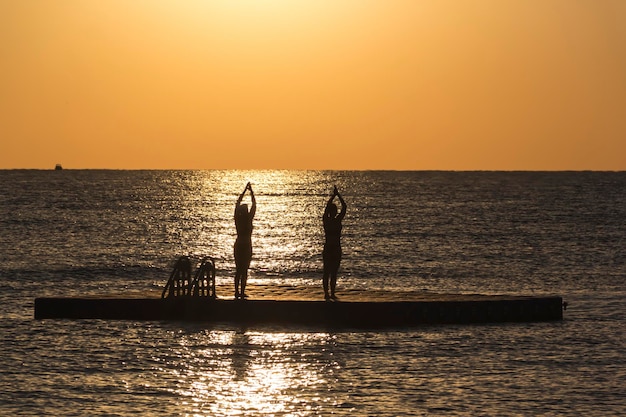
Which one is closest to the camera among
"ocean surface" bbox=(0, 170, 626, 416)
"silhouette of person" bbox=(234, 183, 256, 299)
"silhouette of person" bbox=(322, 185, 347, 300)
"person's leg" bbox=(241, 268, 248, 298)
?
"ocean surface" bbox=(0, 170, 626, 416)

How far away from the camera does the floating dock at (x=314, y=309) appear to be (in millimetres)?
30188

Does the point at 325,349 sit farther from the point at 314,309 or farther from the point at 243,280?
the point at 243,280

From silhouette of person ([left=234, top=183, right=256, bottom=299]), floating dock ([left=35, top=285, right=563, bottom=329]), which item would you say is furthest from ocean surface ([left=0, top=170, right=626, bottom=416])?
silhouette of person ([left=234, top=183, right=256, bottom=299])

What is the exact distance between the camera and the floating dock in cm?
3019

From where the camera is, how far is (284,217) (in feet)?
397

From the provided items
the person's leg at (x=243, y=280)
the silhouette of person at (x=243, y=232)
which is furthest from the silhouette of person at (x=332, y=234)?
the person's leg at (x=243, y=280)

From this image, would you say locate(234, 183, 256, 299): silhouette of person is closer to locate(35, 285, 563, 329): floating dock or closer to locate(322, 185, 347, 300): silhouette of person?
locate(35, 285, 563, 329): floating dock

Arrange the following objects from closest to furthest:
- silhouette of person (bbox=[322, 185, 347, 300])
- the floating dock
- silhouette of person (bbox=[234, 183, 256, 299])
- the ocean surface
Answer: the ocean surface, silhouette of person (bbox=[234, 183, 256, 299]), silhouette of person (bbox=[322, 185, 347, 300]), the floating dock

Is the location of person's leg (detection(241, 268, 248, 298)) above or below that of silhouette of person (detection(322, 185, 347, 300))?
below

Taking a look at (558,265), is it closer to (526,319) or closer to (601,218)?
(526,319)

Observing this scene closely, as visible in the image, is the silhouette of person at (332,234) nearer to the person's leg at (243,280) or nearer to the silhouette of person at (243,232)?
the silhouette of person at (243,232)

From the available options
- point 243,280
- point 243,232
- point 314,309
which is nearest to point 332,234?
point 314,309

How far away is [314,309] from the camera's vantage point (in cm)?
3008

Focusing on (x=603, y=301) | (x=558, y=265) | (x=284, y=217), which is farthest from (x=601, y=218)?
(x=603, y=301)
